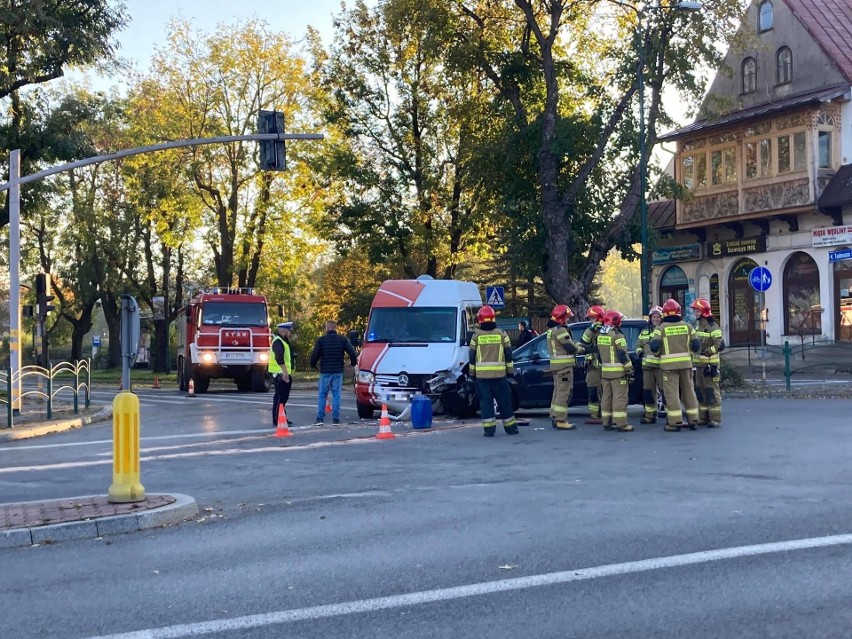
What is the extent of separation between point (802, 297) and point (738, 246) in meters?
3.33

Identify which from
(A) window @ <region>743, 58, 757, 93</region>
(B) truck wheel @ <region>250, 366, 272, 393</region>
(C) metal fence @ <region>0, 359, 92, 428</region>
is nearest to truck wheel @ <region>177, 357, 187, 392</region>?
(B) truck wheel @ <region>250, 366, 272, 393</region>

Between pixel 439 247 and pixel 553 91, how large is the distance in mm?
10825

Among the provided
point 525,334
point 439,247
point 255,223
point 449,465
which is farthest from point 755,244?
point 449,465

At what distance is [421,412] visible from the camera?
16922 millimetres

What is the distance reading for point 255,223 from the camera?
43.9 metres

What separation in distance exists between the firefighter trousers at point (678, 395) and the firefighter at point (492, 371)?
231 cm

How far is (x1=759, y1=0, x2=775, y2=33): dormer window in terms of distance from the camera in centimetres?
3678

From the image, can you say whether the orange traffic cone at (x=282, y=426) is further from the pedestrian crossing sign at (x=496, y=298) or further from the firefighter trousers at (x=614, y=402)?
the pedestrian crossing sign at (x=496, y=298)

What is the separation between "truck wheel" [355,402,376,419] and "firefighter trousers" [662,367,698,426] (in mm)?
5713

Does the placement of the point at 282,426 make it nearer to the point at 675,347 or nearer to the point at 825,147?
the point at 675,347

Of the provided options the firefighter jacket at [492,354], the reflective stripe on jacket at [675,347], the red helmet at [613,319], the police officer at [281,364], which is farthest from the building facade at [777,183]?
the firefighter jacket at [492,354]

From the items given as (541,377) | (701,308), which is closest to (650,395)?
(701,308)

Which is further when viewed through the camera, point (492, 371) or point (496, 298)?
point (496, 298)

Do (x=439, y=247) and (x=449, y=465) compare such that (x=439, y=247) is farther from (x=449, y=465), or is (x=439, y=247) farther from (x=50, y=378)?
(x=449, y=465)
